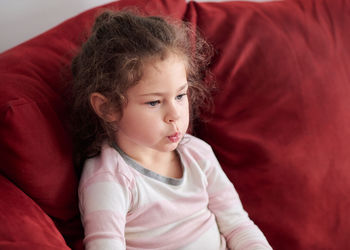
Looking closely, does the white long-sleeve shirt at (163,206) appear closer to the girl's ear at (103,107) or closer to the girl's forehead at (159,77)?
the girl's ear at (103,107)

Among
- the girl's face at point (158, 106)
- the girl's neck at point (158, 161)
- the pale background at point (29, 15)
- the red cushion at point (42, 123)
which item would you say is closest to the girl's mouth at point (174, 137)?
the girl's face at point (158, 106)

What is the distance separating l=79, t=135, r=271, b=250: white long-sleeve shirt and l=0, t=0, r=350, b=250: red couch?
12 cm

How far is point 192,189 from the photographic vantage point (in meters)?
1.15

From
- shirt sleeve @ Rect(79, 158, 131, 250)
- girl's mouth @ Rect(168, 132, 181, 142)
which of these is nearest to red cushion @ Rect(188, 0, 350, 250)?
girl's mouth @ Rect(168, 132, 181, 142)

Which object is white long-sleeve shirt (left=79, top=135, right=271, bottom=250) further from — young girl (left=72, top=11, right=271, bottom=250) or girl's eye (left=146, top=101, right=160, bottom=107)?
girl's eye (left=146, top=101, right=160, bottom=107)

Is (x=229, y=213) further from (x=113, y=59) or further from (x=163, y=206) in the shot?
(x=113, y=59)

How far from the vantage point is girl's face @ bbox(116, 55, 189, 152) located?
1.02 metres

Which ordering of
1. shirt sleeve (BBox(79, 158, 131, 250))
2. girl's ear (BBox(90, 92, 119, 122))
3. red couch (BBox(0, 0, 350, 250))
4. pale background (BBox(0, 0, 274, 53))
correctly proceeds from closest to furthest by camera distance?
1. shirt sleeve (BBox(79, 158, 131, 250))
2. girl's ear (BBox(90, 92, 119, 122))
3. red couch (BBox(0, 0, 350, 250))
4. pale background (BBox(0, 0, 274, 53))

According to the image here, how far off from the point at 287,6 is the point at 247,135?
0.42 m

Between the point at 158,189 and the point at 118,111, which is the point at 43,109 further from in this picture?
the point at 158,189

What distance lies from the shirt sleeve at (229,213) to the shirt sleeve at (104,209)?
0.82 ft

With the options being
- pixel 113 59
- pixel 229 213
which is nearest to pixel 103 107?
pixel 113 59

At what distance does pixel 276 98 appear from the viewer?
1324 mm

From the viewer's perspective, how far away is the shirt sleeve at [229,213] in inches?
45.6
